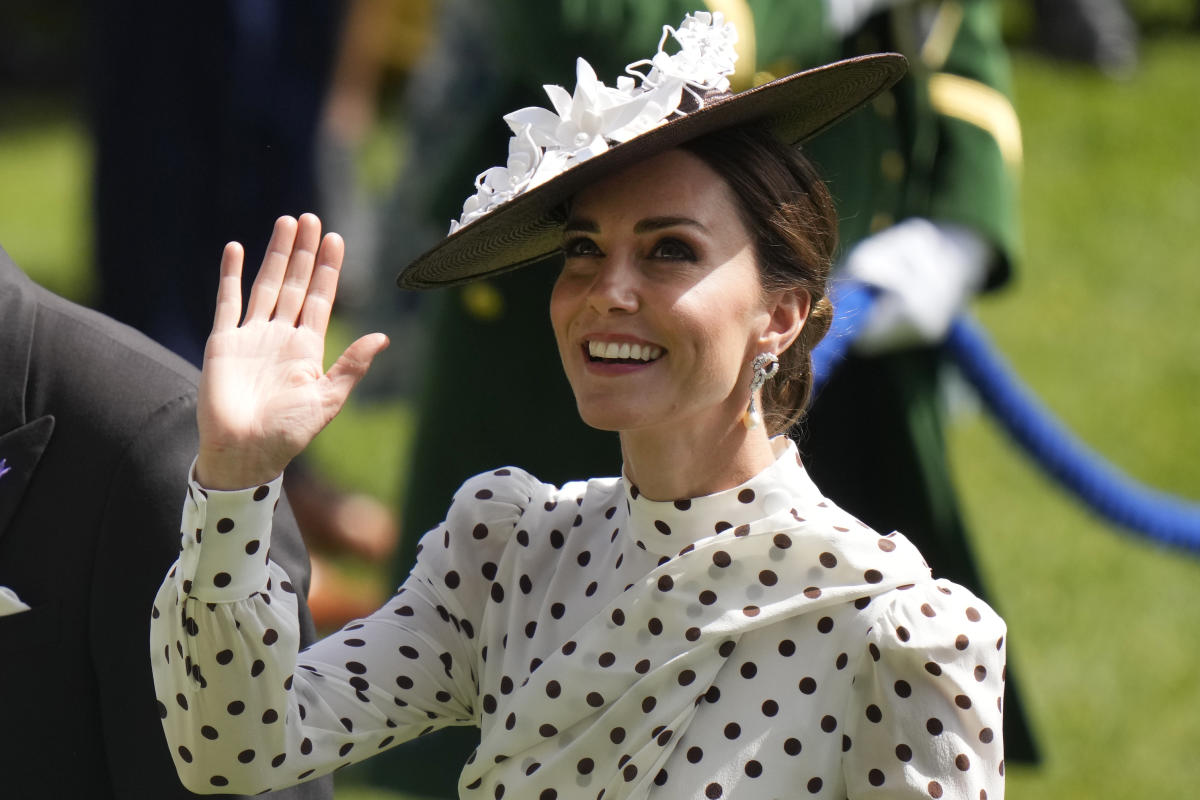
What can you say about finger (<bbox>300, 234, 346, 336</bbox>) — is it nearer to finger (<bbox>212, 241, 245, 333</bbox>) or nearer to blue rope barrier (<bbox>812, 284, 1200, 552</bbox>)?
finger (<bbox>212, 241, 245, 333</bbox>)

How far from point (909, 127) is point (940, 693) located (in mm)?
1940

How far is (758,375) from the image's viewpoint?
2.05 m

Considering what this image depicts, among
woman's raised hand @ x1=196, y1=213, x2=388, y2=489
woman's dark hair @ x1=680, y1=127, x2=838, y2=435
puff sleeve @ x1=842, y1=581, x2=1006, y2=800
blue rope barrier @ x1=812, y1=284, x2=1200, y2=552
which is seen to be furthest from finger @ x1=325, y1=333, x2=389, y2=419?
blue rope barrier @ x1=812, y1=284, x2=1200, y2=552

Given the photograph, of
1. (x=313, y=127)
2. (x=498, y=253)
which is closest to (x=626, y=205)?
(x=498, y=253)

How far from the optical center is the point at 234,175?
19.7ft

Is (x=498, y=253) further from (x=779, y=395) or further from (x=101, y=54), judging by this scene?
(x=101, y=54)

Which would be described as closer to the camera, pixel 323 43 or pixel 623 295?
pixel 623 295

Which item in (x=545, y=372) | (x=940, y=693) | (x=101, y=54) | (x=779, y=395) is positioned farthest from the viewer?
(x=101, y=54)

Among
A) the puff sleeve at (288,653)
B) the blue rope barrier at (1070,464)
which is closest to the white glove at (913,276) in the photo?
the blue rope barrier at (1070,464)

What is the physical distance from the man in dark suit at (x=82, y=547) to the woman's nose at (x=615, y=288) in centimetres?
47

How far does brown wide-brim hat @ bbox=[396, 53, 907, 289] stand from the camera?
1.94 meters

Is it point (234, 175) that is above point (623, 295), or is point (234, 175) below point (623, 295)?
below

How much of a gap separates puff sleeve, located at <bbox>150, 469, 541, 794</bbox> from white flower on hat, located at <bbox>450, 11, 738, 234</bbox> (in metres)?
0.40

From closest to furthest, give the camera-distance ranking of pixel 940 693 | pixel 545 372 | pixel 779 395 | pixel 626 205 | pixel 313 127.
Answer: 1. pixel 940 693
2. pixel 626 205
3. pixel 779 395
4. pixel 545 372
5. pixel 313 127
